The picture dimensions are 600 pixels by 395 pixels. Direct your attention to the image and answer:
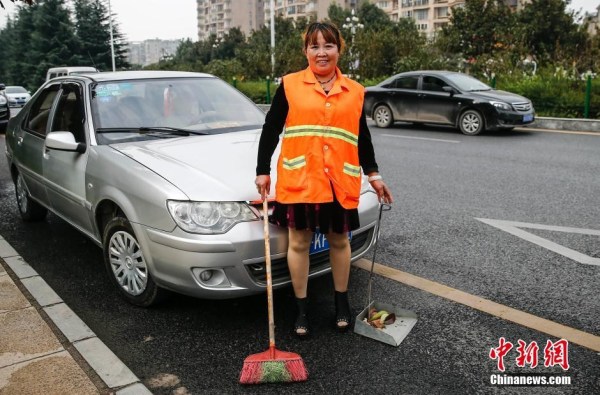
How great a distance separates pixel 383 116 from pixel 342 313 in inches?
477

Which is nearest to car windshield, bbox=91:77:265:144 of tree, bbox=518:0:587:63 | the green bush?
the green bush

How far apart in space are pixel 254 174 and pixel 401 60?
19555 millimetres

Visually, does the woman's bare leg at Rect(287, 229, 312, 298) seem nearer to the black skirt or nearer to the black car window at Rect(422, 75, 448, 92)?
the black skirt

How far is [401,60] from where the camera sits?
22.0 meters

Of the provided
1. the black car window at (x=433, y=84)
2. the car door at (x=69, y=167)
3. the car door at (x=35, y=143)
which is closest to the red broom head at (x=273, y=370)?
the car door at (x=69, y=167)

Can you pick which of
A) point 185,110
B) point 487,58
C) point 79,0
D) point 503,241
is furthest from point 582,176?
point 79,0

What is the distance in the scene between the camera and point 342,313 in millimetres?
3455

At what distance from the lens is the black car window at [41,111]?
5.16 metres

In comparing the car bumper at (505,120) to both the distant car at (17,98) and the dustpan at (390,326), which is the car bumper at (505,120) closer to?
the dustpan at (390,326)

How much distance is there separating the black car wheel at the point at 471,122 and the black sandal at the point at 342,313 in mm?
10434

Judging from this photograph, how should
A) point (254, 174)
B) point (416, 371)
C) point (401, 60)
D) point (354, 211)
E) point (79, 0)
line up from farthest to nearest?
point (79, 0)
point (401, 60)
point (254, 174)
point (354, 211)
point (416, 371)

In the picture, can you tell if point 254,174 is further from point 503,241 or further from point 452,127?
point 452,127

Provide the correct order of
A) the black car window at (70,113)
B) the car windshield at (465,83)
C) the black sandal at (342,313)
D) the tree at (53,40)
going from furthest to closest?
the tree at (53,40) → the car windshield at (465,83) → the black car window at (70,113) → the black sandal at (342,313)

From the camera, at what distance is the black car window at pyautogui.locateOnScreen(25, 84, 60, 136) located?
516cm
